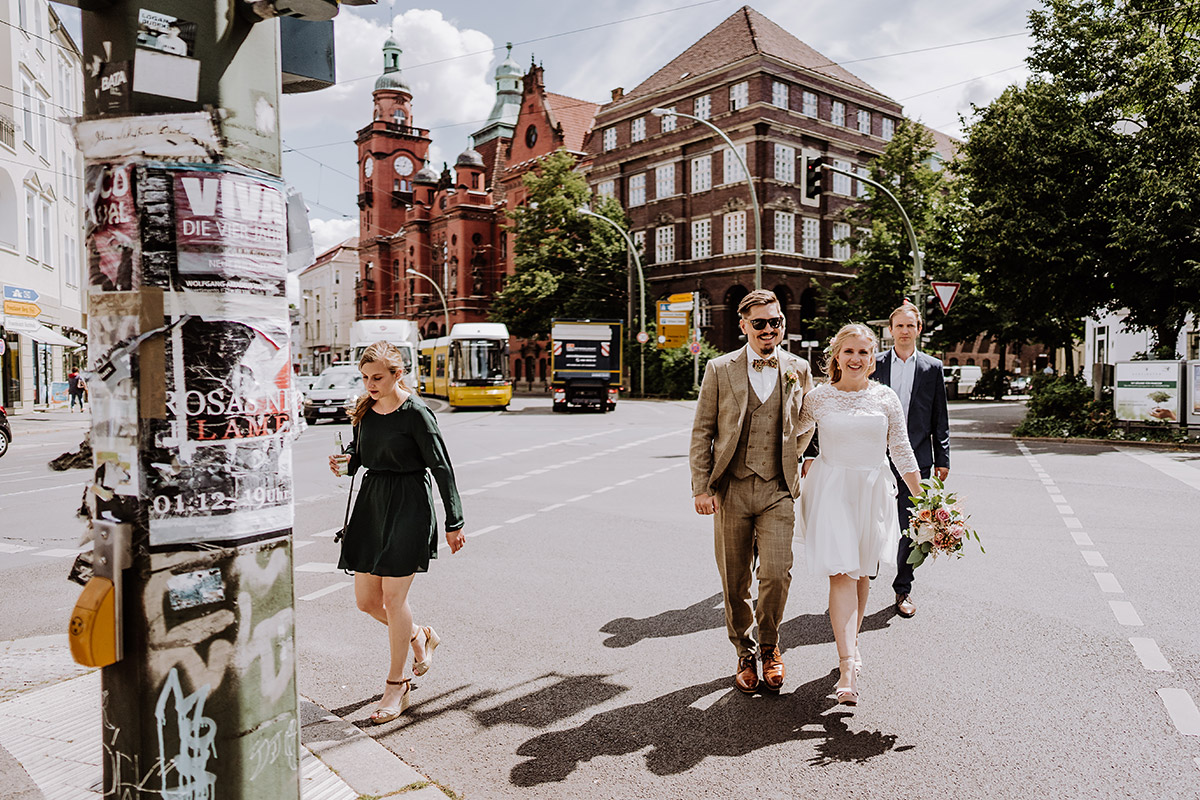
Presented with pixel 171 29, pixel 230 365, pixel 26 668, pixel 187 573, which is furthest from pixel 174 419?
pixel 26 668

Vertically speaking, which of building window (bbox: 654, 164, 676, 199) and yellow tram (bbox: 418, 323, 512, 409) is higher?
building window (bbox: 654, 164, 676, 199)

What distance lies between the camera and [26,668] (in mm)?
4895

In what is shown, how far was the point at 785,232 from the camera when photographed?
47.3 metres

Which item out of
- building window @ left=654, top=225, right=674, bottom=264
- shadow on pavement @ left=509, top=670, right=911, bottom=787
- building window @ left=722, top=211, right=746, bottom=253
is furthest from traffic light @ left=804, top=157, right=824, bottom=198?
building window @ left=654, top=225, right=674, bottom=264

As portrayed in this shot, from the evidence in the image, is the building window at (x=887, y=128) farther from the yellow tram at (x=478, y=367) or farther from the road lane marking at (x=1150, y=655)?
the road lane marking at (x=1150, y=655)

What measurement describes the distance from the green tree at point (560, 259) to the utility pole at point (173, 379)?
1883 inches

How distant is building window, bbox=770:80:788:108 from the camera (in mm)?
46031

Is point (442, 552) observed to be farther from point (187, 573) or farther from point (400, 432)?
point (187, 573)

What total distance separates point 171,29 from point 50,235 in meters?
37.8

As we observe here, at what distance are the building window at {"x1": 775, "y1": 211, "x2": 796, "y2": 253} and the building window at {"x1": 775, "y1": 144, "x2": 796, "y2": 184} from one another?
1749mm

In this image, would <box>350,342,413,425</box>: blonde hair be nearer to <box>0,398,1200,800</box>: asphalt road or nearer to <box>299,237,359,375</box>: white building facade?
<box>0,398,1200,800</box>: asphalt road

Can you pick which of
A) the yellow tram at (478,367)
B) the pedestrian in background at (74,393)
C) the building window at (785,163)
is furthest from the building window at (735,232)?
the pedestrian in background at (74,393)

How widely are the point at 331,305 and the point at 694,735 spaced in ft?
375

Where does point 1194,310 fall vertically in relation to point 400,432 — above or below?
above
